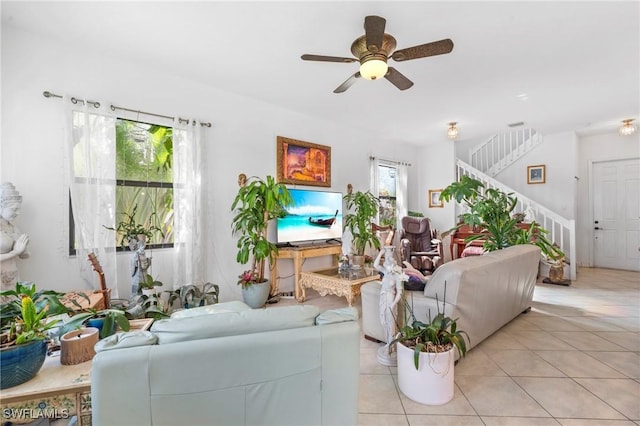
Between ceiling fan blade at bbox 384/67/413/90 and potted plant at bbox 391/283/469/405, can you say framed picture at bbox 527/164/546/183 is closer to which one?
ceiling fan blade at bbox 384/67/413/90

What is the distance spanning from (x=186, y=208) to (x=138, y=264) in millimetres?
771

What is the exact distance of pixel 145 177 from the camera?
3178 mm

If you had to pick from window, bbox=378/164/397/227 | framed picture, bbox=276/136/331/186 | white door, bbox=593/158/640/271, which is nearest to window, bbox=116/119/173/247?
framed picture, bbox=276/136/331/186

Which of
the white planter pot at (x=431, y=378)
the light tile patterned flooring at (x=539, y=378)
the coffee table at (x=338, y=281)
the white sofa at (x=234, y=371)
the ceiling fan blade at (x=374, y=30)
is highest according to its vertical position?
the ceiling fan blade at (x=374, y=30)

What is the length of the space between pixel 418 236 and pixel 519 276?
2.42m

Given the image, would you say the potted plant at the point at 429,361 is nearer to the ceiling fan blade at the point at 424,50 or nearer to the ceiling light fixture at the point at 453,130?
the ceiling fan blade at the point at 424,50

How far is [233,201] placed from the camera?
3.76 metres

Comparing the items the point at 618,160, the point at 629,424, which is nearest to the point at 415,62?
the point at 629,424

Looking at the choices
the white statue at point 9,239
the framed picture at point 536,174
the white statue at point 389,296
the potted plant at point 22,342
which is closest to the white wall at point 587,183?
the framed picture at point 536,174

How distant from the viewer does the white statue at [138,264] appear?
283 centimetres

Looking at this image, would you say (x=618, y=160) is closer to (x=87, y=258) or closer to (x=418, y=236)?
(x=418, y=236)

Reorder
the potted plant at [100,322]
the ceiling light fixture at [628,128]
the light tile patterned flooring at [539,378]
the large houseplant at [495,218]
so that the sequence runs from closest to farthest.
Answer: the potted plant at [100,322] < the light tile patterned flooring at [539,378] < the large houseplant at [495,218] < the ceiling light fixture at [628,128]

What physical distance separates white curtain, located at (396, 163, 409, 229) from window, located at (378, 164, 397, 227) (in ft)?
0.23

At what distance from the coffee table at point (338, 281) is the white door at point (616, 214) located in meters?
5.56
